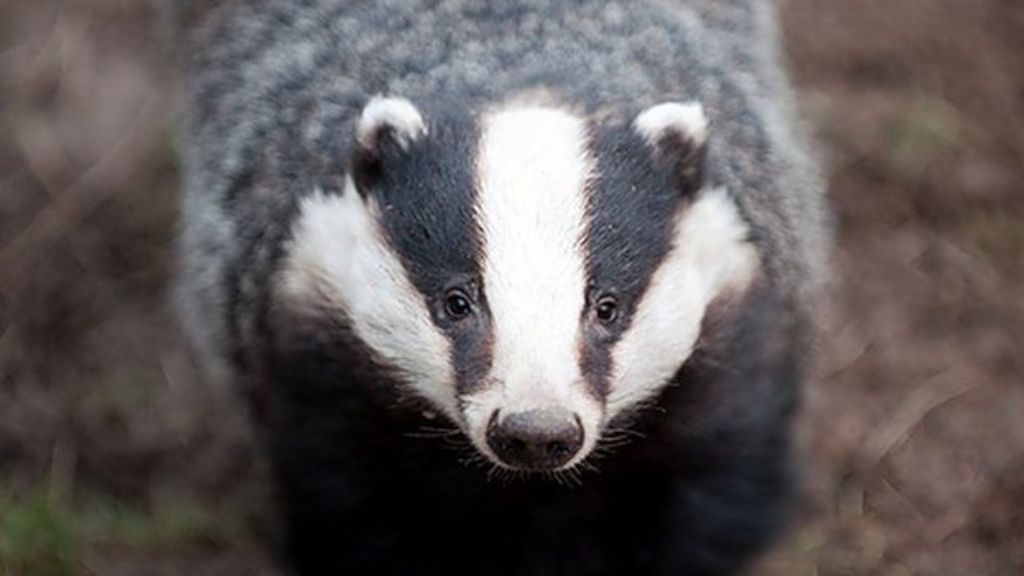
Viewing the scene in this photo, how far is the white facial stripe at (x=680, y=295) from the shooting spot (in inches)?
145

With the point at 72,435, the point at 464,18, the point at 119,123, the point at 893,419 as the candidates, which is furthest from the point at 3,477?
the point at 893,419

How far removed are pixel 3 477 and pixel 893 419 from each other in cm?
214

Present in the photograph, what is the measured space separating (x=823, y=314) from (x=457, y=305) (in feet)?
6.47

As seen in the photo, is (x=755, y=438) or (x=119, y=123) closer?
(x=755, y=438)

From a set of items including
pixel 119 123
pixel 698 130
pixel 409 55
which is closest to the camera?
pixel 698 130

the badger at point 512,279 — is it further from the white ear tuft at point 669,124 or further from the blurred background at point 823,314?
the blurred background at point 823,314

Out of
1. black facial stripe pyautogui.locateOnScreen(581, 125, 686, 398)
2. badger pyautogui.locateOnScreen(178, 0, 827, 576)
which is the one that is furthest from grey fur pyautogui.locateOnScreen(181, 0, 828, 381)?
black facial stripe pyautogui.locateOnScreen(581, 125, 686, 398)

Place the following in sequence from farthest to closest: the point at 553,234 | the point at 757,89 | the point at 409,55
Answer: the point at 757,89 → the point at 409,55 → the point at 553,234

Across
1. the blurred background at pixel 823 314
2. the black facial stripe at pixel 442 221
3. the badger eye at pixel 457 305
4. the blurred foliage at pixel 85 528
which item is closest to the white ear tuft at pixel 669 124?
the black facial stripe at pixel 442 221

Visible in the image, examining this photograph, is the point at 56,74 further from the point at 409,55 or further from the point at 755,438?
the point at 755,438

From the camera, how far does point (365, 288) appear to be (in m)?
3.75

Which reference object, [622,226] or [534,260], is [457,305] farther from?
[622,226]

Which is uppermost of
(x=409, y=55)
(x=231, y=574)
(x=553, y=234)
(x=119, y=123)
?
(x=119, y=123)

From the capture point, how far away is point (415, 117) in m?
3.74
